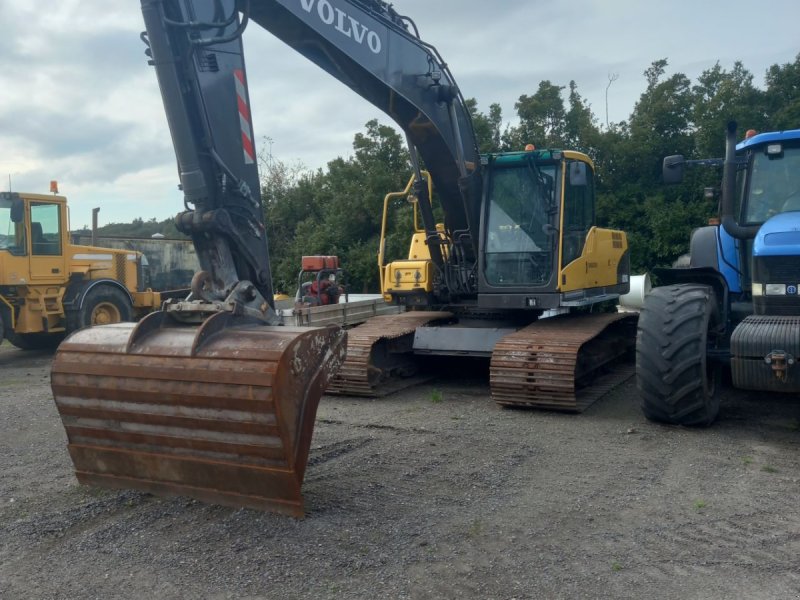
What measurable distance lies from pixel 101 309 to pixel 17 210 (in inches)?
87.5

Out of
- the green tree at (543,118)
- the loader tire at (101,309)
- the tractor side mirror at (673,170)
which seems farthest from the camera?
the green tree at (543,118)

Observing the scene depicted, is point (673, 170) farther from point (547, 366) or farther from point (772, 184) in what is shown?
point (547, 366)

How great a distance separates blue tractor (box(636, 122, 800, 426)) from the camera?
545 centimetres

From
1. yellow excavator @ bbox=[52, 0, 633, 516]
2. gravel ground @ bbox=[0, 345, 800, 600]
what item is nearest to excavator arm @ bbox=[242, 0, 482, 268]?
yellow excavator @ bbox=[52, 0, 633, 516]

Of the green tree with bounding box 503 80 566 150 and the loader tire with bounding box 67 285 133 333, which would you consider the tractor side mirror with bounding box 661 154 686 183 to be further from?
the green tree with bounding box 503 80 566 150

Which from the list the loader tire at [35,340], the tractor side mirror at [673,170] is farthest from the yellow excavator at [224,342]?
the loader tire at [35,340]

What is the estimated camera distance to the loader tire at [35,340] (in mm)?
13419

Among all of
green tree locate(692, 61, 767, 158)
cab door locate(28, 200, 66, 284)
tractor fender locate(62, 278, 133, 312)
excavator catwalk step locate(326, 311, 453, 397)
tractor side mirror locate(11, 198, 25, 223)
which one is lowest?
excavator catwalk step locate(326, 311, 453, 397)

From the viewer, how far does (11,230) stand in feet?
39.7

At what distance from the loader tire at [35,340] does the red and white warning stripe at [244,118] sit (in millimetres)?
10113

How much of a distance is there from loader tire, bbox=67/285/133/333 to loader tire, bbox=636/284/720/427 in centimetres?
920

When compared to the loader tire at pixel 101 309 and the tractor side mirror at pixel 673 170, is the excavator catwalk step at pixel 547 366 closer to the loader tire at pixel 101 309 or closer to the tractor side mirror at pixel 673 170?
the tractor side mirror at pixel 673 170

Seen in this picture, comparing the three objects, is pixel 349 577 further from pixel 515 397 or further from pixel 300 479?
pixel 515 397

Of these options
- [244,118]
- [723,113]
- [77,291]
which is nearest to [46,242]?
[77,291]
